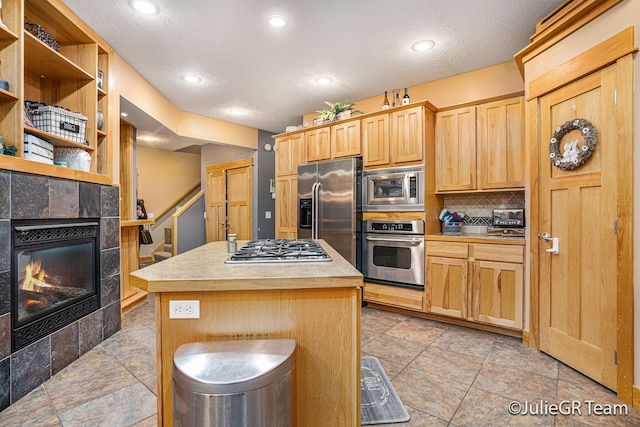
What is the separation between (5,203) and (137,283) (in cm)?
136

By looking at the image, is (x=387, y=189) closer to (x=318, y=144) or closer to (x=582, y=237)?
(x=318, y=144)

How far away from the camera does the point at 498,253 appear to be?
2828 mm

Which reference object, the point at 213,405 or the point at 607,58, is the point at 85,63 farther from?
the point at 607,58

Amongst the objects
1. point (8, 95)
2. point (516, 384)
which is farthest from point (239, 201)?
point (516, 384)

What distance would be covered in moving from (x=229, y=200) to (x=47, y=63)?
3929 millimetres

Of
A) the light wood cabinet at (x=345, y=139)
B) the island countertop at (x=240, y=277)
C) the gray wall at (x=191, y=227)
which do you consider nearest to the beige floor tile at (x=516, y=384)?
the island countertop at (x=240, y=277)

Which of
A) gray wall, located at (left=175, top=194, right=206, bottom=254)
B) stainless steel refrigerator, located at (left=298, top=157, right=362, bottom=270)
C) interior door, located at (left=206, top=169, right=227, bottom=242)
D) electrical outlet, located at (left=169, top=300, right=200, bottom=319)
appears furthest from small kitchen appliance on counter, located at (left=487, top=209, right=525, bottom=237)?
gray wall, located at (left=175, top=194, right=206, bottom=254)

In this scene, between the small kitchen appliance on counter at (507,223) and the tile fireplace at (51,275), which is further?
the small kitchen appliance on counter at (507,223)

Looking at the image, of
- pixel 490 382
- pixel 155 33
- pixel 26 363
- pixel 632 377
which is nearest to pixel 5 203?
pixel 26 363

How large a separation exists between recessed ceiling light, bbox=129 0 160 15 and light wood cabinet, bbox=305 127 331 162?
2162mm

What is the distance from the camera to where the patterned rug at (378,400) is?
5.48 feet

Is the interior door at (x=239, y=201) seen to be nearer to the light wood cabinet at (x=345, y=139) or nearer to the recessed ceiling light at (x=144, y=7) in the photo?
the light wood cabinet at (x=345, y=139)

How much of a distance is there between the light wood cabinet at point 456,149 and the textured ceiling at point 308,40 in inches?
21.4

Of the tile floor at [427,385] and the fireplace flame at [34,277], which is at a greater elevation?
the fireplace flame at [34,277]
